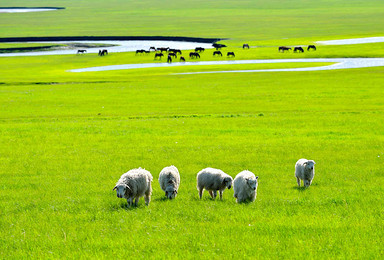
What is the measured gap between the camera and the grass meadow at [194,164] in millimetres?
9516

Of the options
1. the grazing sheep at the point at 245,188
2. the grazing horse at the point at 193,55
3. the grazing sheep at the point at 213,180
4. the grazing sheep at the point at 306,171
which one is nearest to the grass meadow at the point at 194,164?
the grazing sheep at the point at 245,188

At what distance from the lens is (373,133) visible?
78.7ft

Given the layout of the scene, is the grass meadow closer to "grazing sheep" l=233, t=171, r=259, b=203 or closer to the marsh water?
"grazing sheep" l=233, t=171, r=259, b=203

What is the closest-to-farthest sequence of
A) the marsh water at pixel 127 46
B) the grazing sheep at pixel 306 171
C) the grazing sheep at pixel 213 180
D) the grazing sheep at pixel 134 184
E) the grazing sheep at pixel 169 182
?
the grazing sheep at pixel 134 184 < the grazing sheep at pixel 169 182 < the grazing sheep at pixel 213 180 < the grazing sheep at pixel 306 171 < the marsh water at pixel 127 46

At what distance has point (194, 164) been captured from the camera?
18016 mm

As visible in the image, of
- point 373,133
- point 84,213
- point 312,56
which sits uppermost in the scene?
point 312,56

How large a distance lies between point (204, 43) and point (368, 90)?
314 ft

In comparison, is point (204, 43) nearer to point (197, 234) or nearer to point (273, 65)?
point (273, 65)

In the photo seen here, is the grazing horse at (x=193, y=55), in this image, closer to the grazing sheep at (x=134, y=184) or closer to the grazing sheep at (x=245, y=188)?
the grazing sheep at (x=245, y=188)

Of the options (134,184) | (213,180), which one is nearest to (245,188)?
(213,180)

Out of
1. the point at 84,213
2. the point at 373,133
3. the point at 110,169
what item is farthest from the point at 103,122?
the point at 84,213

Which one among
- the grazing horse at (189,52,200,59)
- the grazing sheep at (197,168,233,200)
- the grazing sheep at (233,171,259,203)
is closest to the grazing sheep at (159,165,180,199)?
the grazing sheep at (197,168,233,200)

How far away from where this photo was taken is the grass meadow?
9516mm

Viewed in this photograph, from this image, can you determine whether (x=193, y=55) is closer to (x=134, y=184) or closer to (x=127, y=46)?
(x=127, y=46)
